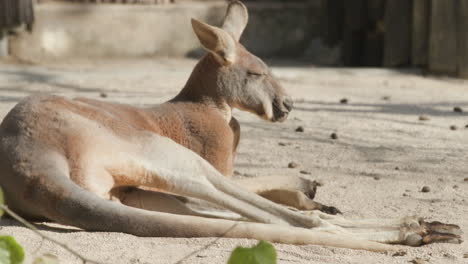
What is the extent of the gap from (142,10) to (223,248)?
25.6 feet

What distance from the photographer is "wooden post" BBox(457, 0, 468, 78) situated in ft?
30.9

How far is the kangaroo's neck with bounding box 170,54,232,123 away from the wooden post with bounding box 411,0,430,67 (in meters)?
6.01

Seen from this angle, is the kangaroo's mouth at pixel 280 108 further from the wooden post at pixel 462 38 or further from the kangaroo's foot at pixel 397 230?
the wooden post at pixel 462 38

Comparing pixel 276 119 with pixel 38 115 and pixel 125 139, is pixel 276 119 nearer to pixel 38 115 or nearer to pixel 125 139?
pixel 125 139

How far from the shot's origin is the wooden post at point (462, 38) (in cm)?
942

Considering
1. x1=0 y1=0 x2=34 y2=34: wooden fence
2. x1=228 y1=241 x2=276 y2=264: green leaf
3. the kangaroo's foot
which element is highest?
x1=228 y1=241 x2=276 y2=264: green leaf

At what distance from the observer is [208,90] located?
4.46 m

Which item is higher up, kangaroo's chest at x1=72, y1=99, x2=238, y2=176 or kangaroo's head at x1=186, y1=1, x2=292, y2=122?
kangaroo's head at x1=186, y1=1, x2=292, y2=122

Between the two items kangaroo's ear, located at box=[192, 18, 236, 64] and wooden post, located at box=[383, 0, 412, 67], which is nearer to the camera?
kangaroo's ear, located at box=[192, 18, 236, 64]

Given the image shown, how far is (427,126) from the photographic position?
6828mm

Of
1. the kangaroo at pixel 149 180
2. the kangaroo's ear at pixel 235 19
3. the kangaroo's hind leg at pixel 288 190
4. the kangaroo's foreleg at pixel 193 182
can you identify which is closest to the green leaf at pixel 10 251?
the kangaroo at pixel 149 180

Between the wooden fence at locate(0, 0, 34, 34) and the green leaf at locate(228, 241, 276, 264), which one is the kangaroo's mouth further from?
the wooden fence at locate(0, 0, 34, 34)

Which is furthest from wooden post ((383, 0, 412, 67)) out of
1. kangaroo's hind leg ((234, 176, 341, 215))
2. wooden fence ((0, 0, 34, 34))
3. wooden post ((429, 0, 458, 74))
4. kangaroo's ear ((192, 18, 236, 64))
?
kangaroo's ear ((192, 18, 236, 64))

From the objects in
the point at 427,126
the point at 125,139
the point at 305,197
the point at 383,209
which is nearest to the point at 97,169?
the point at 125,139
